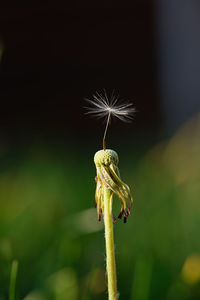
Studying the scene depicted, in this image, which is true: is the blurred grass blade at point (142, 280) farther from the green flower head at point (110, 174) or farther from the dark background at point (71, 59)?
the dark background at point (71, 59)

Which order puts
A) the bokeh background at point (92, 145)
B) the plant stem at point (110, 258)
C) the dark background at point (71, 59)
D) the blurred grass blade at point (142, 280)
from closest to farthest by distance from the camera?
the plant stem at point (110, 258), the blurred grass blade at point (142, 280), the bokeh background at point (92, 145), the dark background at point (71, 59)

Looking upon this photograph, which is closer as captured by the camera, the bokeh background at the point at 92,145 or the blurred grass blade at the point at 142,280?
the blurred grass blade at the point at 142,280

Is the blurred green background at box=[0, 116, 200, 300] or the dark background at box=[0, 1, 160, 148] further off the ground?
the dark background at box=[0, 1, 160, 148]

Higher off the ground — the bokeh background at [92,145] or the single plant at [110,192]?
the bokeh background at [92,145]

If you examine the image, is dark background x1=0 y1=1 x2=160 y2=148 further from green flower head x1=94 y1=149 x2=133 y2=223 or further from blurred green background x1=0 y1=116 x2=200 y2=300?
green flower head x1=94 y1=149 x2=133 y2=223

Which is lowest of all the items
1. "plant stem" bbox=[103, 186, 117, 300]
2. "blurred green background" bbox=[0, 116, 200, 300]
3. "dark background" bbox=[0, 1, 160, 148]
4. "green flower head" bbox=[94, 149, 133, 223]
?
"plant stem" bbox=[103, 186, 117, 300]

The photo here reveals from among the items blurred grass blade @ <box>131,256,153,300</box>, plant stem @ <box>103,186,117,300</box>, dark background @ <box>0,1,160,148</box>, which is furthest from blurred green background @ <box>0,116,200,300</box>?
dark background @ <box>0,1,160,148</box>

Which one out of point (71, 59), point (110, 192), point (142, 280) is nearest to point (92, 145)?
point (71, 59)

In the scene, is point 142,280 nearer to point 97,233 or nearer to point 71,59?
point 97,233

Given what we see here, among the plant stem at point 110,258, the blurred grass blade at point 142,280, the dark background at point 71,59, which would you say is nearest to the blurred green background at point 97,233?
the blurred grass blade at point 142,280
